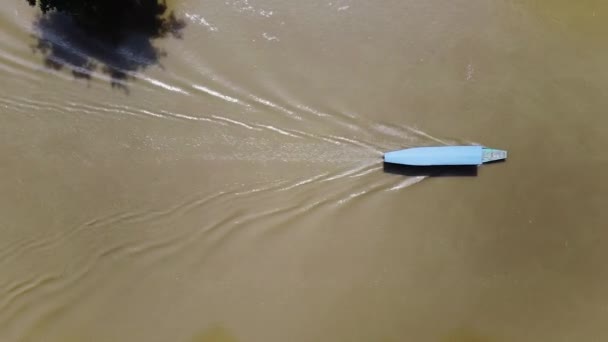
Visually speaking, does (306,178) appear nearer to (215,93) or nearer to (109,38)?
(215,93)

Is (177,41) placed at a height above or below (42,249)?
above

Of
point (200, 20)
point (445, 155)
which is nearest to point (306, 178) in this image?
point (445, 155)

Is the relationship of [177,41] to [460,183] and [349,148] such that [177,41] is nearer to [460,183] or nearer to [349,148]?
[349,148]

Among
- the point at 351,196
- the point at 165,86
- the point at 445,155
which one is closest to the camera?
the point at 445,155

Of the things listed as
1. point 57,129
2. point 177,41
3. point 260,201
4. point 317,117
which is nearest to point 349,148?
point 317,117

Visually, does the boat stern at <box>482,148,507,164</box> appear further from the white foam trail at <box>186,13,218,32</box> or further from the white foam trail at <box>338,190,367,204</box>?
the white foam trail at <box>186,13,218,32</box>

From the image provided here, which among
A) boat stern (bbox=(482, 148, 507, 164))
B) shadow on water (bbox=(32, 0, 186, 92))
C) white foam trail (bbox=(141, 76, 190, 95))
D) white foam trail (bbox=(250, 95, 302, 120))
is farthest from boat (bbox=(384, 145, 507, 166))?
shadow on water (bbox=(32, 0, 186, 92))

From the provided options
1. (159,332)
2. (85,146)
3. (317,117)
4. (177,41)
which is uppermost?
(177,41)
